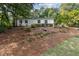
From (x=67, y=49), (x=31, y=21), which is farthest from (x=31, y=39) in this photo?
(x=67, y=49)

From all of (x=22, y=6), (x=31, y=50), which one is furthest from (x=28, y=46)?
(x=22, y=6)

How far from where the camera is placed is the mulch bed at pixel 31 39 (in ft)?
6.48

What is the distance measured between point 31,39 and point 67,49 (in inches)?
13.9

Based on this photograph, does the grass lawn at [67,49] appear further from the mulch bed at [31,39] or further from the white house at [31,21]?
the white house at [31,21]

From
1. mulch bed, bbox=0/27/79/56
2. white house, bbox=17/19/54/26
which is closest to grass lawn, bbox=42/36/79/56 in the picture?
mulch bed, bbox=0/27/79/56

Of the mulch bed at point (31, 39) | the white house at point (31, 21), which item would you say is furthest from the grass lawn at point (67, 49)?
the white house at point (31, 21)

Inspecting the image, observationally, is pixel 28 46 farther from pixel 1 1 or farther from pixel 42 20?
pixel 1 1

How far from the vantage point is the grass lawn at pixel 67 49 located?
6.42 ft

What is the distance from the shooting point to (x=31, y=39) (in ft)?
6.56

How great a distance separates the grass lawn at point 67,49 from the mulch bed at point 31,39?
0.04 metres

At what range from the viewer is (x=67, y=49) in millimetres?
1966

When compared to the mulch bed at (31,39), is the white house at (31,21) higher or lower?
higher

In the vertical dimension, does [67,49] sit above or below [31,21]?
below

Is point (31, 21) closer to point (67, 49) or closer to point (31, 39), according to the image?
point (31, 39)
